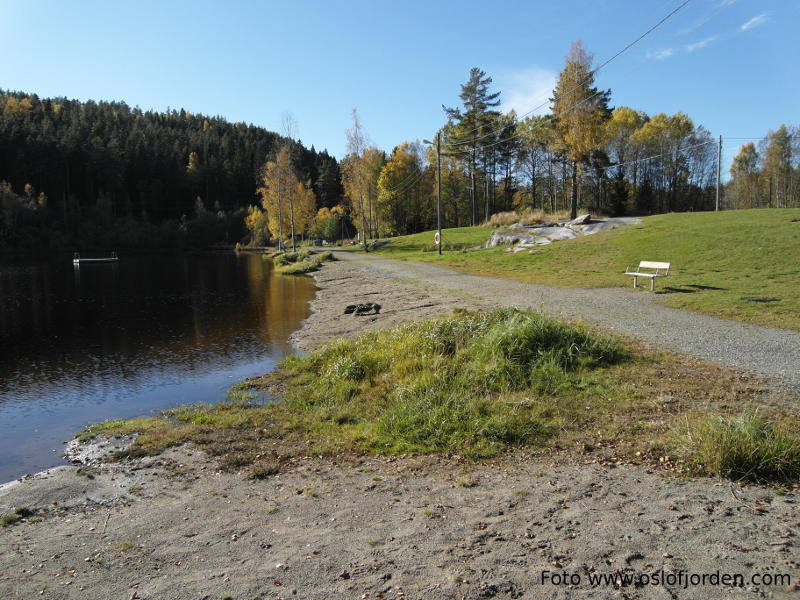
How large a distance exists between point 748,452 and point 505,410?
9.86 feet

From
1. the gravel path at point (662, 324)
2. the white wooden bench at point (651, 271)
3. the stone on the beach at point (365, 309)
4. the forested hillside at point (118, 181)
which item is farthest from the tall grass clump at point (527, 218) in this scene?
the forested hillside at point (118, 181)

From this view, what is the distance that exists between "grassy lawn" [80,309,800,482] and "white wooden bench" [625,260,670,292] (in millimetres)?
8812

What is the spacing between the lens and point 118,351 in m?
15.2

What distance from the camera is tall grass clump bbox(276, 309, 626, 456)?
23.0ft

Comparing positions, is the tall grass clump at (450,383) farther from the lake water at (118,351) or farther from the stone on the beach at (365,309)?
the stone on the beach at (365,309)

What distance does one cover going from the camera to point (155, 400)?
1073cm

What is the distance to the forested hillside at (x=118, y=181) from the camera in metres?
93.1

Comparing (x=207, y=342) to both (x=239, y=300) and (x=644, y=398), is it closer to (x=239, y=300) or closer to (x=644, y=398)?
(x=239, y=300)

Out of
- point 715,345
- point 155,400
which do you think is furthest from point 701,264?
point 155,400

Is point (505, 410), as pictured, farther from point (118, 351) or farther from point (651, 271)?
point (651, 271)

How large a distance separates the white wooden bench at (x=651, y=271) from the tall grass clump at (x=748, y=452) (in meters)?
12.9

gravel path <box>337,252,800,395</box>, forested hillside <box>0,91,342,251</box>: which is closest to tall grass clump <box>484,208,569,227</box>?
gravel path <box>337,252,800,395</box>

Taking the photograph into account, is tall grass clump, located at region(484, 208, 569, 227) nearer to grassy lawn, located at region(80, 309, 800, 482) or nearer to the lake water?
the lake water

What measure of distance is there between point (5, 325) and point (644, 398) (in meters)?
22.6
